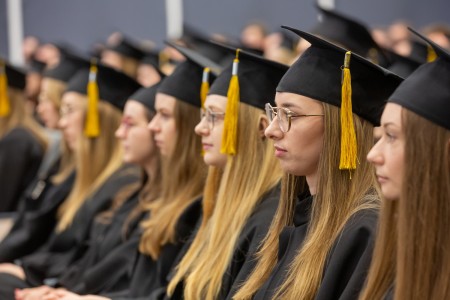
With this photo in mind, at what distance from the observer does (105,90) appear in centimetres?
549

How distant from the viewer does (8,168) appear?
23.1 ft

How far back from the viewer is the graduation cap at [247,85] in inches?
138

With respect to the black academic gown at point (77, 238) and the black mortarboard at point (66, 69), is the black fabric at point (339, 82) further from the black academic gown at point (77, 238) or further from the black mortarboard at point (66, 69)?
the black mortarboard at point (66, 69)

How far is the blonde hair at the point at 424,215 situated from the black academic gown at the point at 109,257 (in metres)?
2.52

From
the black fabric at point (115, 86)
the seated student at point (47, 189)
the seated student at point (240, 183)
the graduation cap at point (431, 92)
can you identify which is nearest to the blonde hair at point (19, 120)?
the seated student at point (47, 189)

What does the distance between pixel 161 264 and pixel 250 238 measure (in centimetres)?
81

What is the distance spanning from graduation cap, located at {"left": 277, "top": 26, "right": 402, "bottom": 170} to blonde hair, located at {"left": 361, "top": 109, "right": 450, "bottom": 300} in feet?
2.01

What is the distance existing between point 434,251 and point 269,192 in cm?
138

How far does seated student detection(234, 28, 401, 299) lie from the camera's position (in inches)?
108

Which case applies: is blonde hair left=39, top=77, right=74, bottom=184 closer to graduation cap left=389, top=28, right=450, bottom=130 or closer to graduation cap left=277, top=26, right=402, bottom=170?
graduation cap left=277, top=26, right=402, bottom=170

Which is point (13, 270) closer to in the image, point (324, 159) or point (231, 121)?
point (231, 121)

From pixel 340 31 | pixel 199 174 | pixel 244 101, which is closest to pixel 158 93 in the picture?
pixel 199 174

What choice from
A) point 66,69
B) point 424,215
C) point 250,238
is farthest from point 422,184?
point 66,69

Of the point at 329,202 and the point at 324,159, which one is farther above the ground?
the point at 324,159
